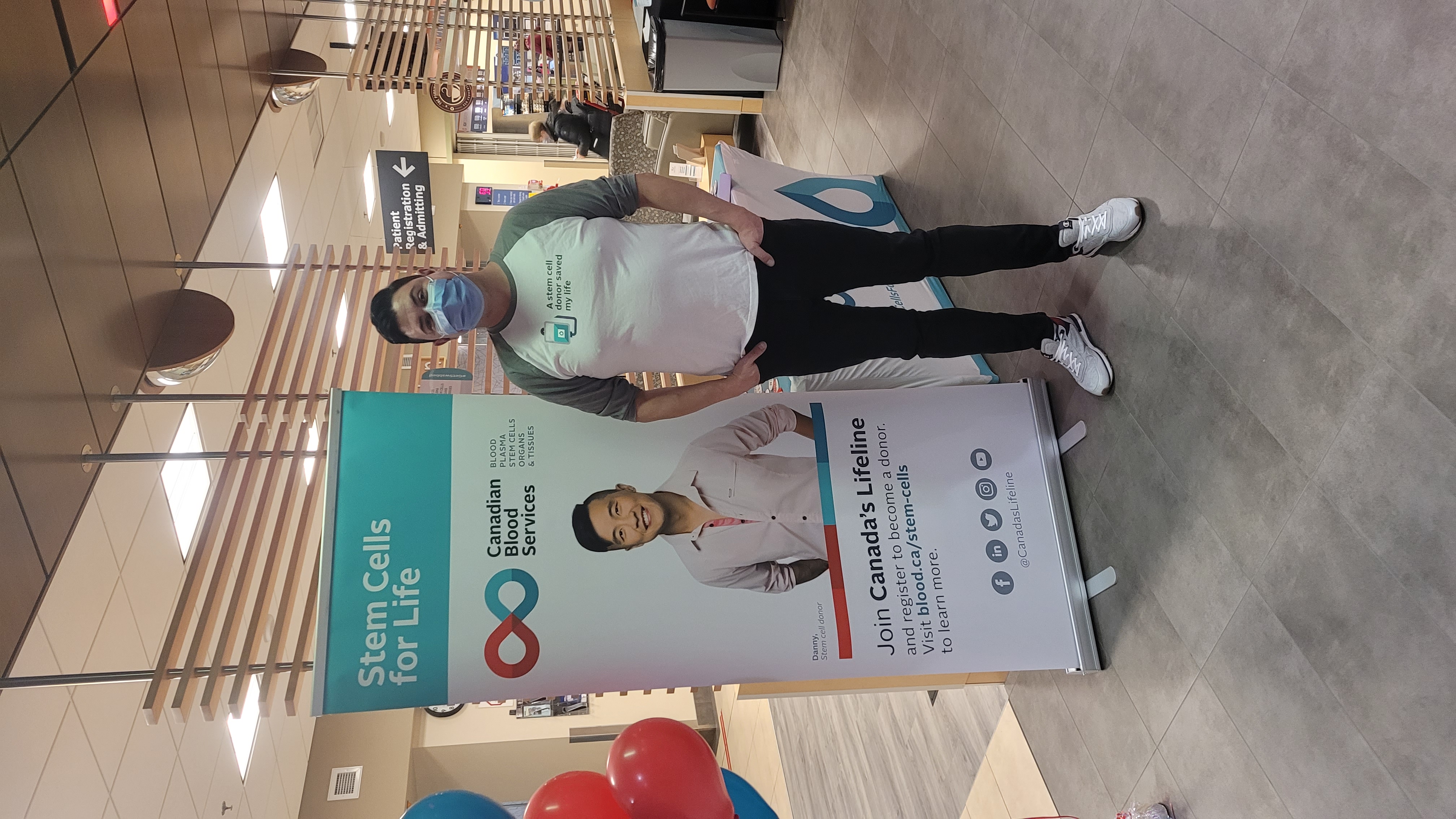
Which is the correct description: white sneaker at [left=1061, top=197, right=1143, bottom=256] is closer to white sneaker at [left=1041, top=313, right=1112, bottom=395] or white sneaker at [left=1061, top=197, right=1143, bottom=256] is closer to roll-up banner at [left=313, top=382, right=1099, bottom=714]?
white sneaker at [left=1041, top=313, right=1112, bottom=395]

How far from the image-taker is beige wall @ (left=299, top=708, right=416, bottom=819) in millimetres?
5465

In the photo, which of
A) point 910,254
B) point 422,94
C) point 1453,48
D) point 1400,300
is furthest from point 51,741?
point 422,94

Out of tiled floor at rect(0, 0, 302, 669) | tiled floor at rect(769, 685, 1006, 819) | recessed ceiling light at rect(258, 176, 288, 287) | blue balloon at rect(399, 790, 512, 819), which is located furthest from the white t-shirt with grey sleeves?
recessed ceiling light at rect(258, 176, 288, 287)

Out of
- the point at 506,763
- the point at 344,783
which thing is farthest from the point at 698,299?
the point at 506,763

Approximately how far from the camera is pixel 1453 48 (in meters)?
1.59

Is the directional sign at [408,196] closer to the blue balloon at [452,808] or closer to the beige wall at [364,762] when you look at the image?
the beige wall at [364,762]

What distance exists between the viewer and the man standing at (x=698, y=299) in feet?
6.64

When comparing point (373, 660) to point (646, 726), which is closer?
point (646, 726)

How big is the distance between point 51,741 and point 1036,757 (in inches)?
112

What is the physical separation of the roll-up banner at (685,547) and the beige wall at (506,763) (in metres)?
5.35

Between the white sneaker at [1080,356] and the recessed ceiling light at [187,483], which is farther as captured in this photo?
the recessed ceiling light at [187,483]

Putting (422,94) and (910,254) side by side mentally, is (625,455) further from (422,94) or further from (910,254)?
(422,94)

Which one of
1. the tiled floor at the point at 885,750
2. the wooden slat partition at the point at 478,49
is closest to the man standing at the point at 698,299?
the tiled floor at the point at 885,750

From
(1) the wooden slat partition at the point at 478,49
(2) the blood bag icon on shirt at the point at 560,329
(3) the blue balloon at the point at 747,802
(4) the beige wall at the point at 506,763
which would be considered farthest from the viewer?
→ (4) the beige wall at the point at 506,763
